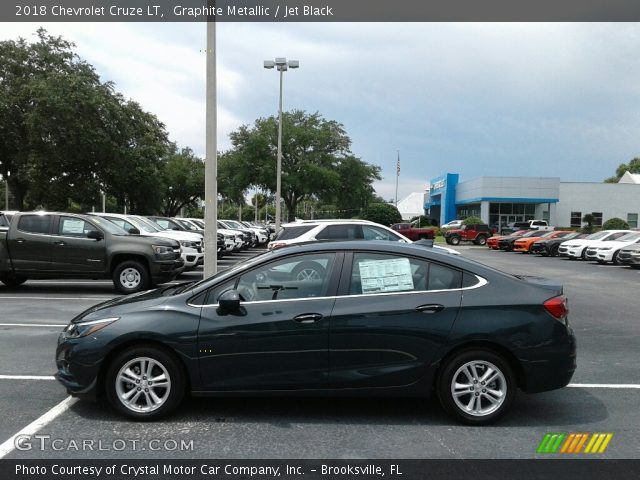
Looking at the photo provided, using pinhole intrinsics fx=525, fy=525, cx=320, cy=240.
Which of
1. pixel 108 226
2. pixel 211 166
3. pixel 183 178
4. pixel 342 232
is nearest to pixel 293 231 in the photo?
pixel 342 232

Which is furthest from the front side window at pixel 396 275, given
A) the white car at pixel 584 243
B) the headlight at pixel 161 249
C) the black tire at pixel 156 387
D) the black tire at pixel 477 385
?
the white car at pixel 584 243

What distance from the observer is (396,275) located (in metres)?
4.58

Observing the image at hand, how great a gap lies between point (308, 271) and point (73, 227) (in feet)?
30.3

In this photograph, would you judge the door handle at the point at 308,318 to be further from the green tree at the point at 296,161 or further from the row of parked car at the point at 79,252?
the green tree at the point at 296,161

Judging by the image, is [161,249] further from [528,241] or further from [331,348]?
[528,241]

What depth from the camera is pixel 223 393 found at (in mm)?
4402

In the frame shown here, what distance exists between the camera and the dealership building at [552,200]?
55250mm

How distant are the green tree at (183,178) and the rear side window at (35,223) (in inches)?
1393

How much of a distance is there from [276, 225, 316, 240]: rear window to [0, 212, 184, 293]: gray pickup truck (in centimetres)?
263

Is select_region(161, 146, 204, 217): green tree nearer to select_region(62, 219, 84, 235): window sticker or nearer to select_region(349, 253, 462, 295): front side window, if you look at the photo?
select_region(62, 219, 84, 235): window sticker

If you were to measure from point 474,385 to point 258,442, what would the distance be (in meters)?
1.83

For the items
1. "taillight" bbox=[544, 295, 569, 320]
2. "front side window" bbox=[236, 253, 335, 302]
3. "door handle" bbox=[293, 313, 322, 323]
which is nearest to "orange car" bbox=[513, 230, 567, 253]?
"taillight" bbox=[544, 295, 569, 320]

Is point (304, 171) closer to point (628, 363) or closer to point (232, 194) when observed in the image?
point (232, 194)

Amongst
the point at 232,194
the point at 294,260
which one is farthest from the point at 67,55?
the point at 294,260
